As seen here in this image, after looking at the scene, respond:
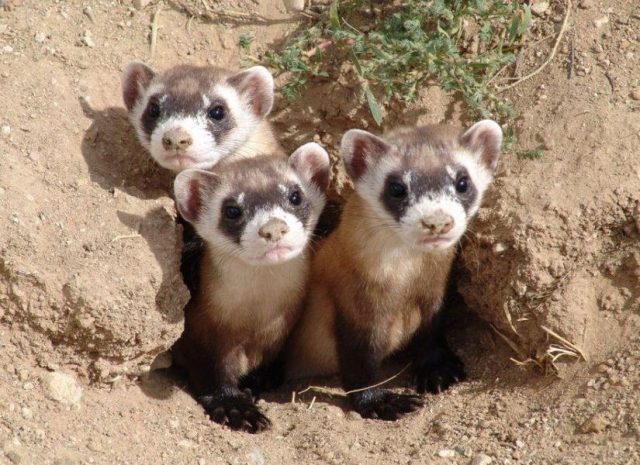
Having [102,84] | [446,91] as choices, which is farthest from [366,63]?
[102,84]

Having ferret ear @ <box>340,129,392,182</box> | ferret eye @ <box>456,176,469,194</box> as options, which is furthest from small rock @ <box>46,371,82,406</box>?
ferret eye @ <box>456,176,469,194</box>

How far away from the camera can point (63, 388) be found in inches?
205

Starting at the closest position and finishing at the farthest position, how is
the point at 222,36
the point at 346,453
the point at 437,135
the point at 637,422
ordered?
1. the point at 637,422
2. the point at 346,453
3. the point at 437,135
4. the point at 222,36

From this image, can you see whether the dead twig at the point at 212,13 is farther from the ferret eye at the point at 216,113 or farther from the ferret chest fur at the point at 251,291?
the ferret chest fur at the point at 251,291

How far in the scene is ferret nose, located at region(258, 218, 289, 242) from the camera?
525 cm

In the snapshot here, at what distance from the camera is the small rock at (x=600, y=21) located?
6.16m

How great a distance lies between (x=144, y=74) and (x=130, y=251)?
1600 mm

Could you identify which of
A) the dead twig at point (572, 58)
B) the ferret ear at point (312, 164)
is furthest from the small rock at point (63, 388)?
the dead twig at point (572, 58)

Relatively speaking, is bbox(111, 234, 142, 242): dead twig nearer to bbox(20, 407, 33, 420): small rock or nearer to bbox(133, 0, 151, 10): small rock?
bbox(20, 407, 33, 420): small rock

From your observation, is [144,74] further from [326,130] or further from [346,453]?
[346,453]

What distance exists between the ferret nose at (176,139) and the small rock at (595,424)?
3.07m

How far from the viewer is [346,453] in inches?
207

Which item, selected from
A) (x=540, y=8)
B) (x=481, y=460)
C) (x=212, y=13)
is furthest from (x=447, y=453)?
(x=212, y=13)

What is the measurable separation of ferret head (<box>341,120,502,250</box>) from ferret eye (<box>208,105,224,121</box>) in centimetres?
114
